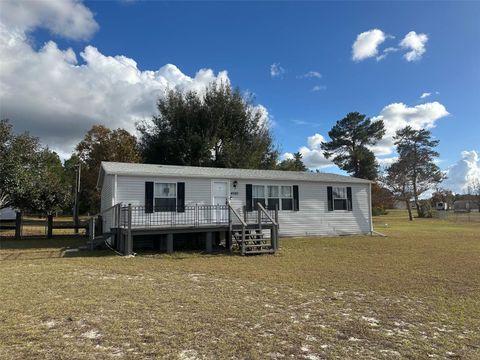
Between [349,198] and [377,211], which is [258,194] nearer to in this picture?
[349,198]

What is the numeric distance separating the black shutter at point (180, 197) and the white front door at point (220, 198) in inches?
54.1

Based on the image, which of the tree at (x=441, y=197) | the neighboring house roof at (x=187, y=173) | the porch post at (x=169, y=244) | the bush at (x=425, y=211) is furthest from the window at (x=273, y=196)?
the tree at (x=441, y=197)

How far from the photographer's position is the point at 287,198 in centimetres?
1742

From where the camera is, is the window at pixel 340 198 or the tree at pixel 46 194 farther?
the tree at pixel 46 194

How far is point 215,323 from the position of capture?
4.92 metres

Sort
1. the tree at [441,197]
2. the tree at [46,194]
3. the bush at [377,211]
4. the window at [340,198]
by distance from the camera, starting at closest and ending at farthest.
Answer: the window at [340,198] → the tree at [46,194] → the bush at [377,211] → the tree at [441,197]

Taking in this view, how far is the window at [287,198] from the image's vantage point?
56.9 ft

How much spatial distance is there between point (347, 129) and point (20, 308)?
47.1 meters

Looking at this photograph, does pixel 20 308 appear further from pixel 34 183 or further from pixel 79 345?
pixel 34 183

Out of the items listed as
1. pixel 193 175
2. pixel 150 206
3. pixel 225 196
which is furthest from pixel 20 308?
pixel 225 196

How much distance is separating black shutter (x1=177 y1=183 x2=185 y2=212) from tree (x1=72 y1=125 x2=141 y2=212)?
17.4 meters

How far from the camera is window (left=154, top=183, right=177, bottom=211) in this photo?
1448 cm

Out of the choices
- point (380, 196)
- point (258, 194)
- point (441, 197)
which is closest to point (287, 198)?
point (258, 194)

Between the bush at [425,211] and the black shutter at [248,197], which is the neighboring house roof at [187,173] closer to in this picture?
the black shutter at [248,197]
